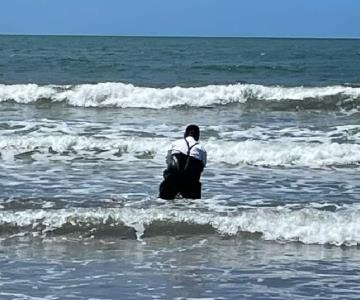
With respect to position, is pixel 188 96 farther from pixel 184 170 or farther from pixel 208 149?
pixel 184 170

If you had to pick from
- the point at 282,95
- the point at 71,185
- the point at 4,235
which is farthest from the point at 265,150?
the point at 282,95

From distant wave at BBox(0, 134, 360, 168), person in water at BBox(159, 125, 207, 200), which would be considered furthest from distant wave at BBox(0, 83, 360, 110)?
person in water at BBox(159, 125, 207, 200)

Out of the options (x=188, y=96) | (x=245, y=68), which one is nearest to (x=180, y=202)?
(x=188, y=96)

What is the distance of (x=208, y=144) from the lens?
14.1 m

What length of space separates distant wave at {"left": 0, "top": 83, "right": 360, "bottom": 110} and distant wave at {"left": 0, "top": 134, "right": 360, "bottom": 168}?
661 cm

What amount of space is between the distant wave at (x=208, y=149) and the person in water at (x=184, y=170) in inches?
140

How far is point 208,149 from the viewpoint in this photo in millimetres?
13898

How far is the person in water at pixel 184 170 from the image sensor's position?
959cm

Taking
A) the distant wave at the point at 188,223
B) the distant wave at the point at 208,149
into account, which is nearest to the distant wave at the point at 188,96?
the distant wave at the point at 208,149

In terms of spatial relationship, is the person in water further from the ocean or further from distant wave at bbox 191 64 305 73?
distant wave at bbox 191 64 305 73

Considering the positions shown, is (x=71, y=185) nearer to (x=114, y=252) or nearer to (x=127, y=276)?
(x=114, y=252)

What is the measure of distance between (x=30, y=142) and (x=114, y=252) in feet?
24.1

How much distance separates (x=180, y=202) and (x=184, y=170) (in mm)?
390

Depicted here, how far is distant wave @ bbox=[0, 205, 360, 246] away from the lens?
26.7 ft
